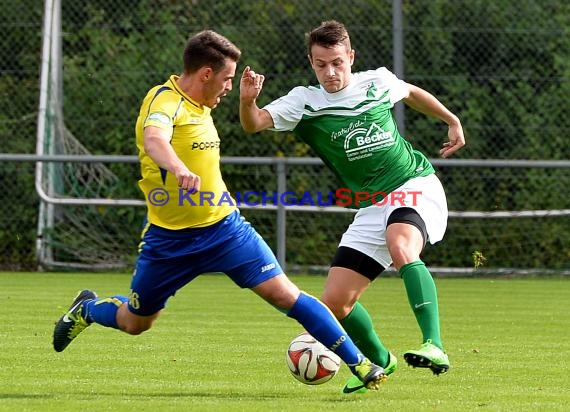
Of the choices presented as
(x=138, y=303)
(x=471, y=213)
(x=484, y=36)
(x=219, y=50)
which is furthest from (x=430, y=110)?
(x=484, y=36)

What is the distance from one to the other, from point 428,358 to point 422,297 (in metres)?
0.47

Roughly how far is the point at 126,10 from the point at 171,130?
10685 mm

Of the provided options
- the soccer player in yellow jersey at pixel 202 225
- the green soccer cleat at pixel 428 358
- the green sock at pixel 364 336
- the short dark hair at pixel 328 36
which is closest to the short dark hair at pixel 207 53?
the soccer player in yellow jersey at pixel 202 225

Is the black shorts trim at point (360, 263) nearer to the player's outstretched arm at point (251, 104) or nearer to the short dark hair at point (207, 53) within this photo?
the player's outstretched arm at point (251, 104)

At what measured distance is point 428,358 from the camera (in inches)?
233

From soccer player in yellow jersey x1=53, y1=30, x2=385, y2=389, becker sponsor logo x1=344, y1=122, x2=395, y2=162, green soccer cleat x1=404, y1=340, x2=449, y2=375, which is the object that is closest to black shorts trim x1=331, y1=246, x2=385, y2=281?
becker sponsor logo x1=344, y1=122, x2=395, y2=162

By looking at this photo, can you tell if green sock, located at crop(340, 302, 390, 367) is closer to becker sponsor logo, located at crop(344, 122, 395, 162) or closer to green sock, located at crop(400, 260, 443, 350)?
green sock, located at crop(400, 260, 443, 350)

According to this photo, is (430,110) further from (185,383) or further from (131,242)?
(131,242)

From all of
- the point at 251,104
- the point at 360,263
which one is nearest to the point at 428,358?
the point at 360,263

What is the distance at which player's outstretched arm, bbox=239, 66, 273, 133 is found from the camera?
6449mm

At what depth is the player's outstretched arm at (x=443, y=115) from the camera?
23.7 feet

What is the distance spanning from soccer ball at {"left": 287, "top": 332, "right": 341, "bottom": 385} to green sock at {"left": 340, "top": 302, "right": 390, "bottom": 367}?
363 mm

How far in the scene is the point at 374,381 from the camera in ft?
19.2

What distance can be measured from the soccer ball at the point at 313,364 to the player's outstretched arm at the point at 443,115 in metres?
1.51
